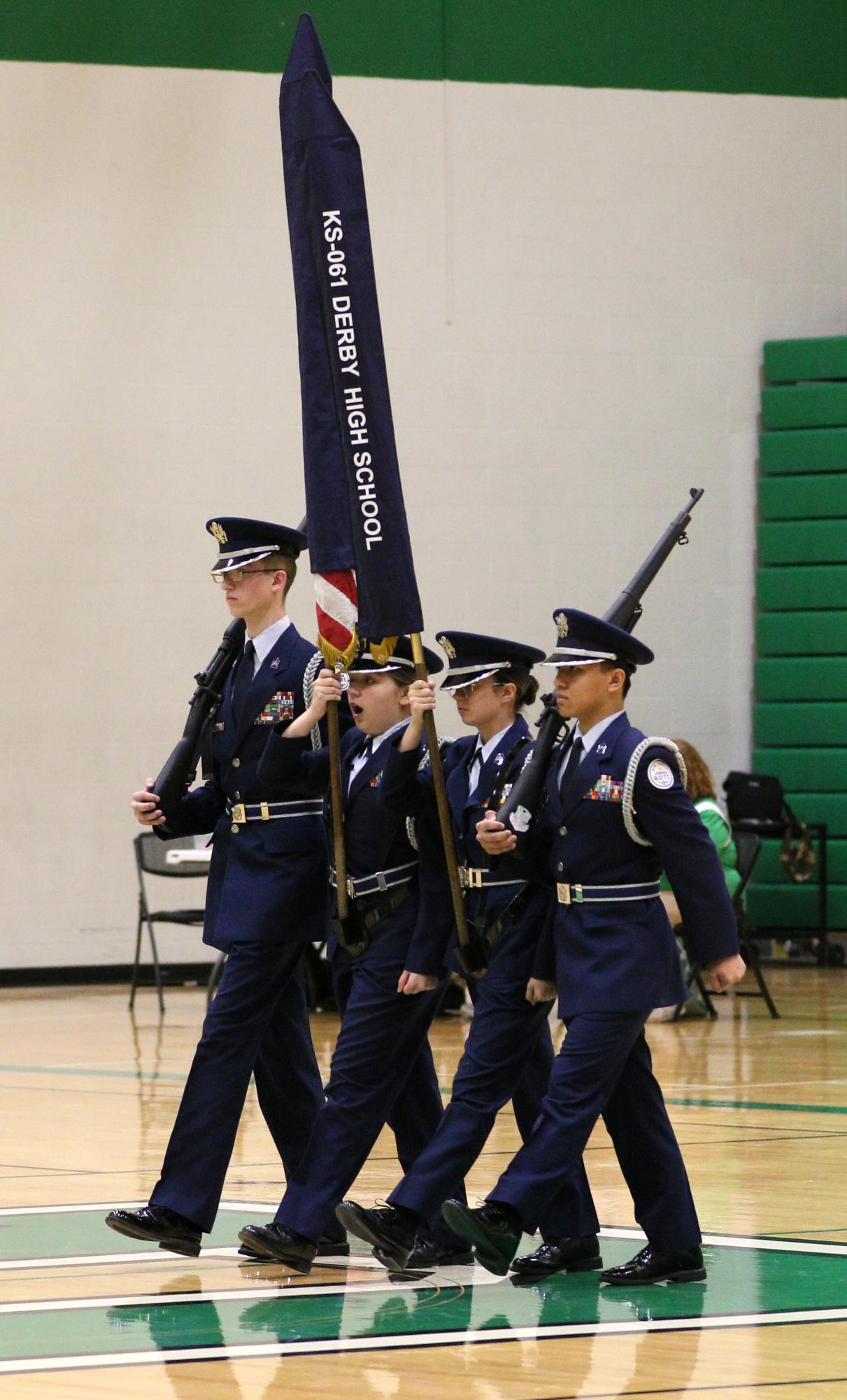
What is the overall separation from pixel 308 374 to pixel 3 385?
7869 mm

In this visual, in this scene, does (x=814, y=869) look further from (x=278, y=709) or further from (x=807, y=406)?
(x=278, y=709)

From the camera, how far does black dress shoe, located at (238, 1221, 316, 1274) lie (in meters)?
5.02

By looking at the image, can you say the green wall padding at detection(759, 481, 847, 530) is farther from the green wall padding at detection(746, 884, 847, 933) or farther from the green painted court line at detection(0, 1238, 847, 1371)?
the green painted court line at detection(0, 1238, 847, 1371)

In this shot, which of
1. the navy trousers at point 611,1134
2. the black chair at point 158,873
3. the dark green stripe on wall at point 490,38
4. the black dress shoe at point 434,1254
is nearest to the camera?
the navy trousers at point 611,1134

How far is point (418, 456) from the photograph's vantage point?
13781 millimetres

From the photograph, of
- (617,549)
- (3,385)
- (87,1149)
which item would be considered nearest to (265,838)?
(87,1149)

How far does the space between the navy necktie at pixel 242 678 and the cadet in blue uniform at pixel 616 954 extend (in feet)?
2.84

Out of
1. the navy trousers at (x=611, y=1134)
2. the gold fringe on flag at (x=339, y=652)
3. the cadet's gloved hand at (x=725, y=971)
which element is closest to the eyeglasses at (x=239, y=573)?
the gold fringe on flag at (x=339, y=652)

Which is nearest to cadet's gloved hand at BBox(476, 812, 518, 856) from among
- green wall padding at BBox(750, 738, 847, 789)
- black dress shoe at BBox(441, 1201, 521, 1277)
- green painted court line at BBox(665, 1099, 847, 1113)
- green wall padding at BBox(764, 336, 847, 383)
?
black dress shoe at BBox(441, 1201, 521, 1277)

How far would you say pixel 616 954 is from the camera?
4.96 m

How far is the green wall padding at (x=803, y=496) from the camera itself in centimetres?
1423

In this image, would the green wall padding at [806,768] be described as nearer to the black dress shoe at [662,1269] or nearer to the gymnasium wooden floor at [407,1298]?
the gymnasium wooden floor at [407,1298]

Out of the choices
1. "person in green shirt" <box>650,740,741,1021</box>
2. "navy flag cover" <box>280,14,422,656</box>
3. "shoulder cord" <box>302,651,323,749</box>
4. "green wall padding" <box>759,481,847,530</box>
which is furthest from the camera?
"green wall padding" <box>759,481,847,530</box>

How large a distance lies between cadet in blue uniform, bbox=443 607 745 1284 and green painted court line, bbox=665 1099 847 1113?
2.87m
